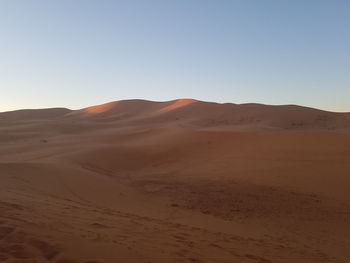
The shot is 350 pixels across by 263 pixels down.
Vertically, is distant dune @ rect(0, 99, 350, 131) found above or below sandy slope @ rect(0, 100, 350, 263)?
above

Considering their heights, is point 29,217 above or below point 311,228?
above

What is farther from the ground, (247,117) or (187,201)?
(247,117)

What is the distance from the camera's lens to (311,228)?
20.9 ft

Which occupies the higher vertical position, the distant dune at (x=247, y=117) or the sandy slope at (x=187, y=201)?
the distant dune at (x=247, y=117)

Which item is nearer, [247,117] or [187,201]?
[187,201]

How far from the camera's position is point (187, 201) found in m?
7.87

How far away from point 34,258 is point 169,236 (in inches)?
73.7

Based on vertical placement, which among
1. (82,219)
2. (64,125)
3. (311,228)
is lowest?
(311,228)

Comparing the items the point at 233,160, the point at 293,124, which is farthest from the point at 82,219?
the point at 293,124

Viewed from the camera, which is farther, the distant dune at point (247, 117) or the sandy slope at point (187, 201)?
the distant dune at point (247, 117)

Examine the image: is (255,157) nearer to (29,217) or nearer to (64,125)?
(29,217)

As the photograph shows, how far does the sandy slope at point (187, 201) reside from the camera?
153 inches

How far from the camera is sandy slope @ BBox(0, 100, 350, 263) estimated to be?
388 cm

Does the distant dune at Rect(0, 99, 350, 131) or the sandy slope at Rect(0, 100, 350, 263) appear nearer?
the sandy slope at Rect(0, 100, 350, 263)
